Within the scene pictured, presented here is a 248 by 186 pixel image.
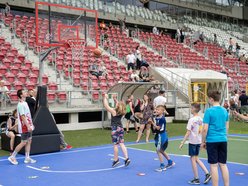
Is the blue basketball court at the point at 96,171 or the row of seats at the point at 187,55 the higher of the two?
the row of seats at the point at 187,55

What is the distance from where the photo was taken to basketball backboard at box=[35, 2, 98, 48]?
613 inches

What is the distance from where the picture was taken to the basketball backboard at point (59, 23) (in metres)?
15.6

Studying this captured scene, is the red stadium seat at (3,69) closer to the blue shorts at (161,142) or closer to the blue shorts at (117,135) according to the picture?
the blue shorts at (117,135)

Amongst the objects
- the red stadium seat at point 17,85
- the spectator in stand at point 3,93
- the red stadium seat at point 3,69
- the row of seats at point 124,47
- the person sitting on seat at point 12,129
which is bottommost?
the person sitting on seat at point 12,129

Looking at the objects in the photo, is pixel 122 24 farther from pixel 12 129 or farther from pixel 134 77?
pixel 12 129

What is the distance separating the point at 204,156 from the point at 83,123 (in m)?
8.38

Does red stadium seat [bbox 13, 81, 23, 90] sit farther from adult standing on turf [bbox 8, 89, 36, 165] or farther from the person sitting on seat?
adult standing on turf [bbox 8, 89, 36, 165]

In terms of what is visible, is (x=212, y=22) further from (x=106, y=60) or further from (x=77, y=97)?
(x=77, y=97)

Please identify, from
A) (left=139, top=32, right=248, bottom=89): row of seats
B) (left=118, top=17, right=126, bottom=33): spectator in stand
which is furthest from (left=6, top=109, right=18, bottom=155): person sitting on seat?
(left=118, top=17, right=126, bottom=33): spectator in stand

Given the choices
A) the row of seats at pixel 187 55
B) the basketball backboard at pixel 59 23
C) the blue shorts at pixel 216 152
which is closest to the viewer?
the blue shorts at pixel 216 152

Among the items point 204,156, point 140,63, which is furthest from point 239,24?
point 204,156

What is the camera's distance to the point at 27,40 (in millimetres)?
22438

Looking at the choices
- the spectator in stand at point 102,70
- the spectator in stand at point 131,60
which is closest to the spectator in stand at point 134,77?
the spectator in stand at point 102,70

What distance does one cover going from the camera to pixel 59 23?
1590cm
